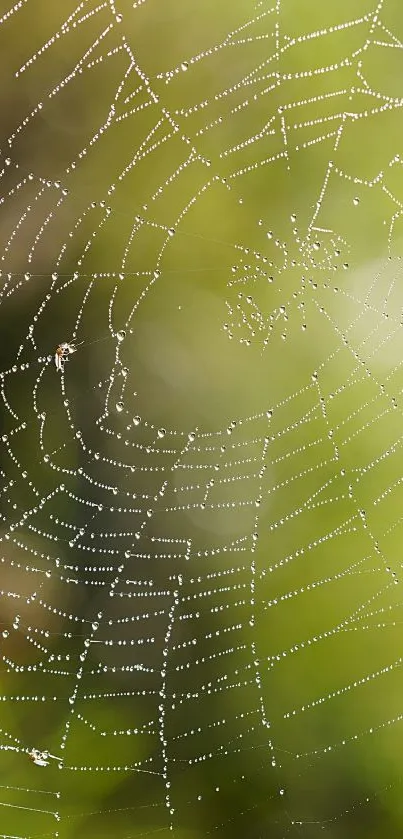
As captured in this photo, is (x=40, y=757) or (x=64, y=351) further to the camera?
(x=40, y=757)

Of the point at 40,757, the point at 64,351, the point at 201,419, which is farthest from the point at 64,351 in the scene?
the point at 40,757

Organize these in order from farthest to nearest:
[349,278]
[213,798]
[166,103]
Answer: [213,798]
[349,278]
[166,103]

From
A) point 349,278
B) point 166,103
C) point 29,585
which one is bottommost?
point 29,585

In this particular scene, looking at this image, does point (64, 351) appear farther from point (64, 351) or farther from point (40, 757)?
point (40, 757)

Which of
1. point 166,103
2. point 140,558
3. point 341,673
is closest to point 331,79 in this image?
point 166,103

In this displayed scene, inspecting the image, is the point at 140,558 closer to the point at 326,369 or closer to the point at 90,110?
the point at 326,369

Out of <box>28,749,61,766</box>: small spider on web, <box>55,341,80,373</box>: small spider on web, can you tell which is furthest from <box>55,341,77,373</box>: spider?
<box>28,749,61,766</box>: small spider on web

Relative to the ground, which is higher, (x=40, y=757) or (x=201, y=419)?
(x=201, y=419)
